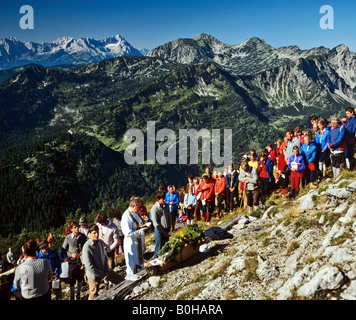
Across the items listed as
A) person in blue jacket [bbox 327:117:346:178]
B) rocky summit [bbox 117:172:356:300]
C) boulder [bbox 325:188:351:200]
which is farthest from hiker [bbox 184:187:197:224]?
boulder [bbox 325:188:351:200]

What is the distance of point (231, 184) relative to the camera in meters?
15.6

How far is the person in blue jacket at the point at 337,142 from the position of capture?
12458 millimetres

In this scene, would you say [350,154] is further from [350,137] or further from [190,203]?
[190,203]

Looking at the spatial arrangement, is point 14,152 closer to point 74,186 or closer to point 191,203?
point 74,186

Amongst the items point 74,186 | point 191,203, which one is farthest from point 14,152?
point 191,203

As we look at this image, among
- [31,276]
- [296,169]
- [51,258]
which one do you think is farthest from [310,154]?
[31,276]

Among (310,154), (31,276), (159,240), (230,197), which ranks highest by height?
(310,154)

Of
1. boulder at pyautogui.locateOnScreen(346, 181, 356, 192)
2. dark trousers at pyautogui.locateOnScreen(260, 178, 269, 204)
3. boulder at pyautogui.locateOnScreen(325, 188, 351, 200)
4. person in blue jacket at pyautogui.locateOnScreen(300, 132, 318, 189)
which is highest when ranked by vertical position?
person in blue jacket at pyautogui.locateOnScreen(300, 132, 318, 189)

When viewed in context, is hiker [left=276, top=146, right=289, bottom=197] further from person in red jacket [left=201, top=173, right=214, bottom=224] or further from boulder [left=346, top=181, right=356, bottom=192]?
boulder [left=346, top=181, right=356, bottom=192]

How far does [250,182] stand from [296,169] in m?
2.39

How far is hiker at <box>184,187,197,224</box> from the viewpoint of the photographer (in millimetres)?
16250

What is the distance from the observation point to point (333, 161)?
1316 cm

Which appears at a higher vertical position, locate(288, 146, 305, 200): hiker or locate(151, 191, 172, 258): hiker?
locate(288, 146, 305, 200): hiker
